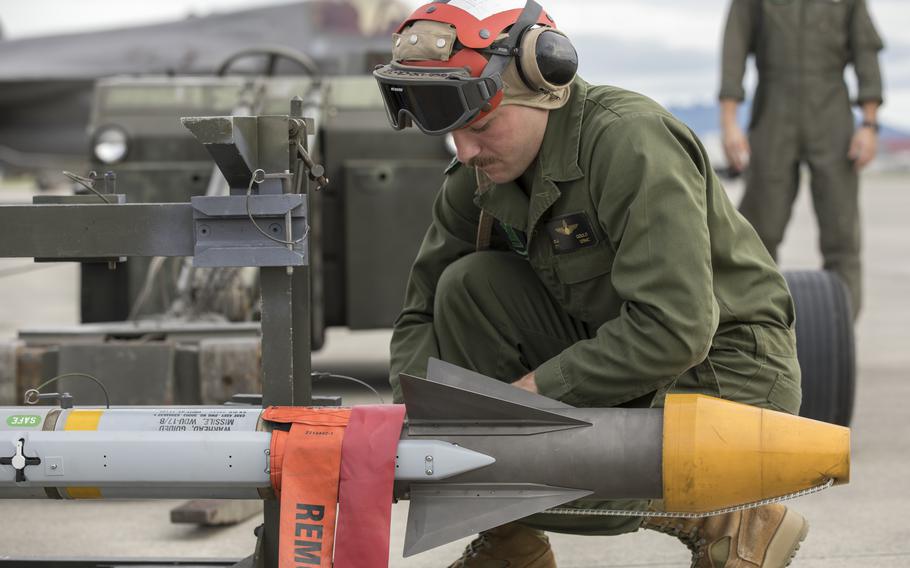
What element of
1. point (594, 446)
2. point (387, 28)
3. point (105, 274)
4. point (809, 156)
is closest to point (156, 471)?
point (594, 446)

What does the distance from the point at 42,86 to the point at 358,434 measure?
1662cm

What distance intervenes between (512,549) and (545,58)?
40.3 inches

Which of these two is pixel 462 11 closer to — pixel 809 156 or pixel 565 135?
pixel 565 135

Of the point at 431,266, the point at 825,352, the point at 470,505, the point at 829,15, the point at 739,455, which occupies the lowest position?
the point at 825,352

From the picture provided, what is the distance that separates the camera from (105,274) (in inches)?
189

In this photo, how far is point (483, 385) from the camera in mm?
2225

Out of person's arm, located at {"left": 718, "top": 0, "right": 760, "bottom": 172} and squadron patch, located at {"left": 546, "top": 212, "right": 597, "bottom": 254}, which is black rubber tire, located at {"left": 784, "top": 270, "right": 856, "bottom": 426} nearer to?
person's arm, located at {"left": 718, "top": 0, "right": 760, "bottom": 172}

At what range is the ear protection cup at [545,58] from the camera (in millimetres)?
2279

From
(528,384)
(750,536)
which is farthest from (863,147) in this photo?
(528,384)

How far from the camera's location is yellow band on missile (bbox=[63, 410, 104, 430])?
2211 millimetres

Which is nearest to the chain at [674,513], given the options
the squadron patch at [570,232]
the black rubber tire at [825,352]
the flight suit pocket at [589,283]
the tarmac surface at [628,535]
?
the flight suit pocket at [589,283]

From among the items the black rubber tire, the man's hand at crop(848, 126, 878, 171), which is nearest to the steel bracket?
the black rubber tire

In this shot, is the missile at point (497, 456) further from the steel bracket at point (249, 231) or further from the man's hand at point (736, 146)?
the man's hand at point (736, 146)

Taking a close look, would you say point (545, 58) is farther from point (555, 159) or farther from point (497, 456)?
point (497, 456)
